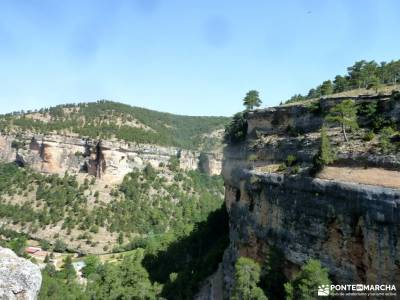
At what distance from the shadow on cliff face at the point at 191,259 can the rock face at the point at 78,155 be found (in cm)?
4325

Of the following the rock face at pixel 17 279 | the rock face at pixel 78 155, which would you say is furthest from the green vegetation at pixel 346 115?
the rock face at pixel 78 155

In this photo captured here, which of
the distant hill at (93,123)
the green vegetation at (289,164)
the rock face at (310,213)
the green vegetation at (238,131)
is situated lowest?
the rock face at (310,213)

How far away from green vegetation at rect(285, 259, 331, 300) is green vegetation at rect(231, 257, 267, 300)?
3074 mm

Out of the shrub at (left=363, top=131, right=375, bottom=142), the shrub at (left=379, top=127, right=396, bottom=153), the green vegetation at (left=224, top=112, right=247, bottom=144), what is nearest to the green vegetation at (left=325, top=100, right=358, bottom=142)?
the shrub at (left=363, top=131, right=375, bottom=142)

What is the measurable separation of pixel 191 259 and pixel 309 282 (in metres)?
30.0

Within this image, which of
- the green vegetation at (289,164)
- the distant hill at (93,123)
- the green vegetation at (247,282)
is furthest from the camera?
the distant hill at (93,123)

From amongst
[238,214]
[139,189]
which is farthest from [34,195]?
[238,214]

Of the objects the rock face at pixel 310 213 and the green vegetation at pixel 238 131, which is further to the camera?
the green vegetation at pixel 238 131

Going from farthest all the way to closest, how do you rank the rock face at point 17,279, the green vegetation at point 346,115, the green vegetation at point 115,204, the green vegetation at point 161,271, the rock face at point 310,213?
1. the green vegetation at point 115,204
2. the green vegetation at point 161,271
3. the green vegetation at point 346,115
4. the rock face at point 17,279
5. the rock face at point 310,213

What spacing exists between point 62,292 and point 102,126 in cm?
7152

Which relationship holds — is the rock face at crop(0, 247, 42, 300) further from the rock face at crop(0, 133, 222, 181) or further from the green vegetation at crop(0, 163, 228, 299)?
the rock face at crop(0, 133, 222, 181)

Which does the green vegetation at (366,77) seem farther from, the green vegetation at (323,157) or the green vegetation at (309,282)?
the green vegetation at (309,282)

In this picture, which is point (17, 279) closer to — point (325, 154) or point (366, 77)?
point (325, 154)

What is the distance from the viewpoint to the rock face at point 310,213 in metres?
21.2
